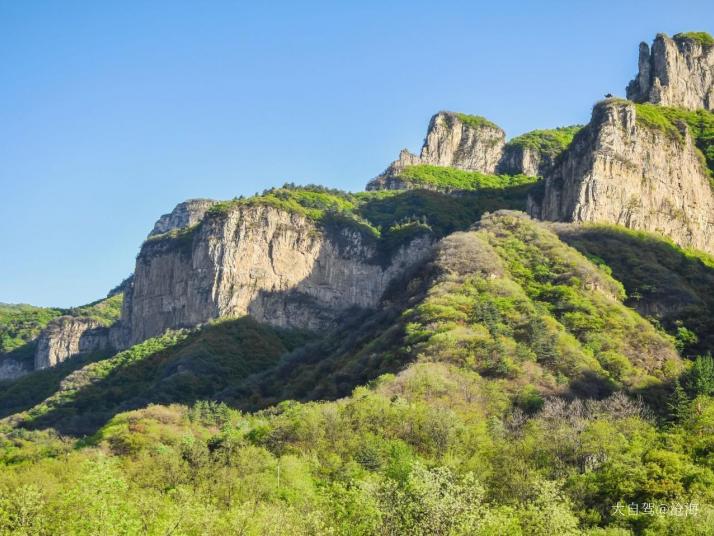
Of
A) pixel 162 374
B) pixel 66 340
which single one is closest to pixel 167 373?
pixel 162 374

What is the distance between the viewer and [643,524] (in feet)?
159

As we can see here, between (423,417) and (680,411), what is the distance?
20236 millimetres

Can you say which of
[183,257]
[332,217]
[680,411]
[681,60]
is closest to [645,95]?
[681,60]

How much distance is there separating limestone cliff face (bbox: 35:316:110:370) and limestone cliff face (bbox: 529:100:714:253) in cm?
8906

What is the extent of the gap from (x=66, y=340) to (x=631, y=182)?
108729 millimetres

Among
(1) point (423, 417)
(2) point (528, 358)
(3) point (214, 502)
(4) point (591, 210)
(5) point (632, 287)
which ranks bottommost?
(3) point (214, 502)

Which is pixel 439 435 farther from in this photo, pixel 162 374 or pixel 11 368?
pixel 11 368

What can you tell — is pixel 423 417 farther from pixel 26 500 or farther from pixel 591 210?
pixel 591 210

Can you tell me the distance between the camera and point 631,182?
13200 centimetres

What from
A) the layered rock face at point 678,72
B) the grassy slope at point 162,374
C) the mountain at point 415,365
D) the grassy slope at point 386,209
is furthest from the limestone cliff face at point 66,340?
the layered rock face at point 678,72

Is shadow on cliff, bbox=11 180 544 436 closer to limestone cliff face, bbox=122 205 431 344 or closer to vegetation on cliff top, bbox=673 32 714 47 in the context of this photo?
limestone cliff face, bbox=122 205 431 344

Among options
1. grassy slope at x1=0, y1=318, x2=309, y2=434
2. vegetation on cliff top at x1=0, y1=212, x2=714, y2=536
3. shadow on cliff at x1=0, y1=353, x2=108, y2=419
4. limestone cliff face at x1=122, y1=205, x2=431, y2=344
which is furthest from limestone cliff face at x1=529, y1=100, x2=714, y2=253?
shadow on cliff at x1=0, y1=353, x2=108, y2=419

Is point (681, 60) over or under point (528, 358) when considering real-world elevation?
over

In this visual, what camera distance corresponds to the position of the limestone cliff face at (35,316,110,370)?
575 ft
